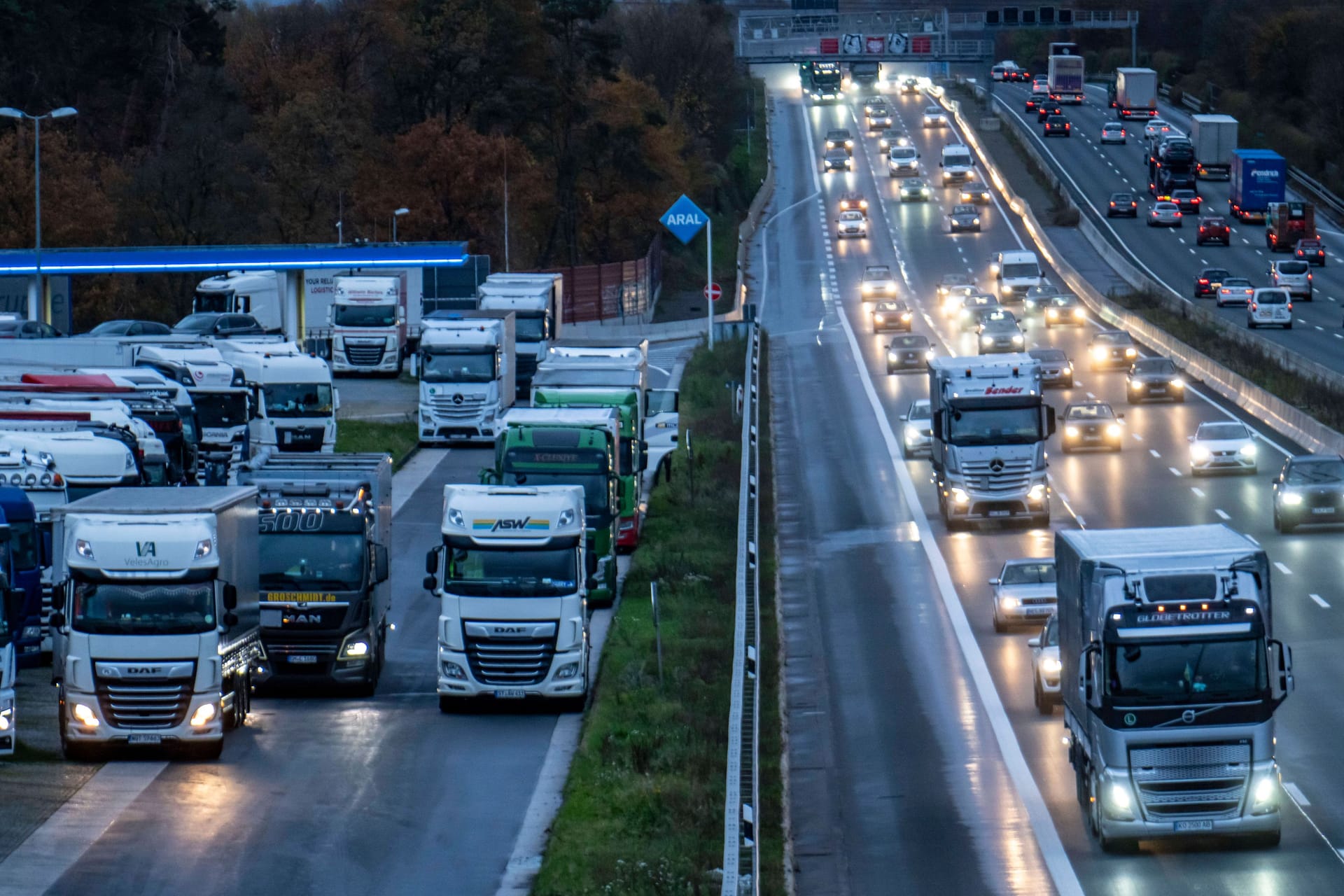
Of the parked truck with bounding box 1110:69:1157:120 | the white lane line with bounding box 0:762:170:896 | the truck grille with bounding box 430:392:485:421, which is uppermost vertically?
the parked truck with bounding box 1110:69:1157:120

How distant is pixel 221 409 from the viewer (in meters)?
46.2

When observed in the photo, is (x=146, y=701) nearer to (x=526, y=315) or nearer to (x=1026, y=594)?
(x=1026, y=594)

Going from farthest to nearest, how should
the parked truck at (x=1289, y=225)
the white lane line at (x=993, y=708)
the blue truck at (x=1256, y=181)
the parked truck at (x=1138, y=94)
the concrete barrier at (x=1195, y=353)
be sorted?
1. the parked truck at (x=1138, y=94)
2. the blue truck at (x=1256, y=181)
3. the parked truck at (x=1289, y=225)
4. the concrete barrier at (x=1195, y=353)
5. the white lane line at (x=993, y=708)

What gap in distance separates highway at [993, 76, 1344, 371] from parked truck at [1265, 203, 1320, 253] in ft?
1.75

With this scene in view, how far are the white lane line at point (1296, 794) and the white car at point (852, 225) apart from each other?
8043cm

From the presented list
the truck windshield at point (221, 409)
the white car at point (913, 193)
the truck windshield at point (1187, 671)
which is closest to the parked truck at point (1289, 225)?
the white car at point (913, 193)

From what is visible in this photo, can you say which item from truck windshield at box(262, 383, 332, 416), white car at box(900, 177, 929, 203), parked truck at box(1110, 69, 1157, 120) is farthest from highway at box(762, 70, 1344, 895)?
parked truck at box(1110, 69, 1157, 120)

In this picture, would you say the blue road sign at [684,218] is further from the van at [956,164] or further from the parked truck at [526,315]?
the van at [956,164]

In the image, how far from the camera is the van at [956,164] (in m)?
113

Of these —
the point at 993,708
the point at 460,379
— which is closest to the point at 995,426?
the point at 993,708

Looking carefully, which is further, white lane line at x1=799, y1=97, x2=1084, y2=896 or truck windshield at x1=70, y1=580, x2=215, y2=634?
truck windshield at x1=70, y1=580, x2=215, y2=634

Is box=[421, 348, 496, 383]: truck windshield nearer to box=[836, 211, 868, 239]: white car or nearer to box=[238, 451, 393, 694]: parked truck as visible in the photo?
box=[238, 451, 393, 694]: parked truck

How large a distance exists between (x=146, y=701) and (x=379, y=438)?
30.6m

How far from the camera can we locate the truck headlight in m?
23.3
